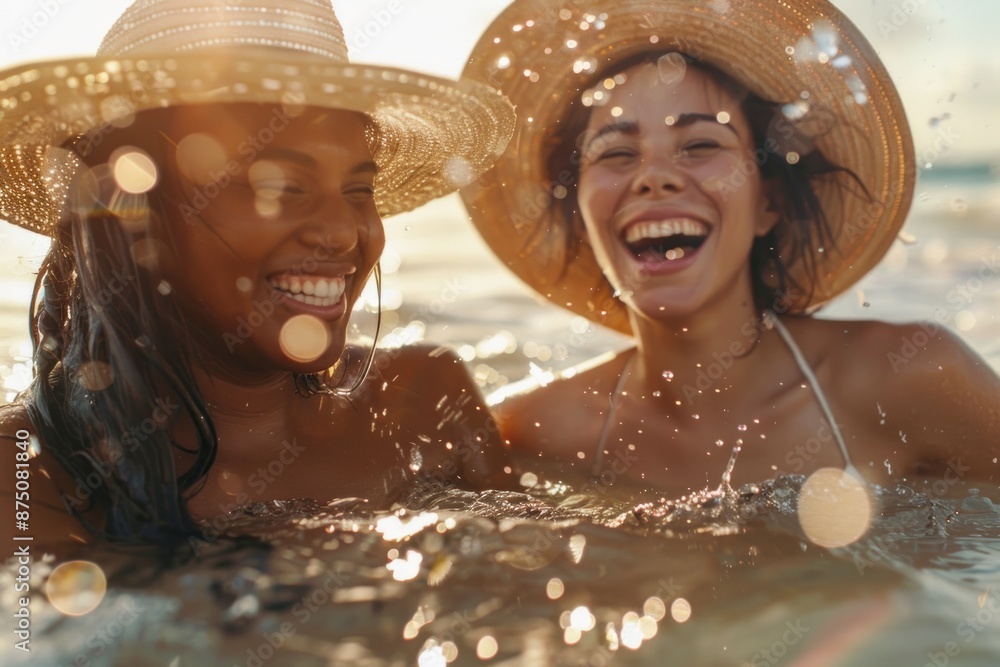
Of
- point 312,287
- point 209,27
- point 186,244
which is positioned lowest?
point 312,287

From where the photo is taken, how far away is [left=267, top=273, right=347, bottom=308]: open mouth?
255cm

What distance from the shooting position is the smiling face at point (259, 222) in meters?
2.45

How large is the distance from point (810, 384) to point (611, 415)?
2.26 ft

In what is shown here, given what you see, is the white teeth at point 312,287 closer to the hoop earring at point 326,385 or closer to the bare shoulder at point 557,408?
the hoop earring at point 326,385

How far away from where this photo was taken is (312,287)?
2.61m

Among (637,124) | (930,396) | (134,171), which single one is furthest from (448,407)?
(930,396)

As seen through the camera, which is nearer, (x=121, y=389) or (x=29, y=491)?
(x=29, y=491)

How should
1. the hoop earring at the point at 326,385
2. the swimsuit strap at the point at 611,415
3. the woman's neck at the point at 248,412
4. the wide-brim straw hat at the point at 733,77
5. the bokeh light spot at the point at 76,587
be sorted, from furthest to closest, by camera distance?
the swimsuit strap at the point at 611,415, the wide-brim straw hat at the point at 733,77, the hoop earring at the point at 326,385, the woman's neck at the point at 248,412, the bokeh light spot at the point at 76,587

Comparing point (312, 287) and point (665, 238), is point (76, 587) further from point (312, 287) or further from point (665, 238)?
point (665, 238)

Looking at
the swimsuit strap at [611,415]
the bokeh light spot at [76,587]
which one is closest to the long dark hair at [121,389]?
the bokeh light spot at [76,587]

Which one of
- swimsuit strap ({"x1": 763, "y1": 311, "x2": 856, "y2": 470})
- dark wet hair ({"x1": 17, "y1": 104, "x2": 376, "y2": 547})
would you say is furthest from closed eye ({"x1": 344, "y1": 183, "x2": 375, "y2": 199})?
swimsuit strap ({"x1": 763, "y1": 311, "x2": 856, "y2": 470})

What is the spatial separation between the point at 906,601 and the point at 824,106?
2062mm

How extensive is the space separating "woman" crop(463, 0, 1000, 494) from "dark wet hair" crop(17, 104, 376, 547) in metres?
1.37

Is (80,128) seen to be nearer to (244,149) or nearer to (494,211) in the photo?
(244,149)
